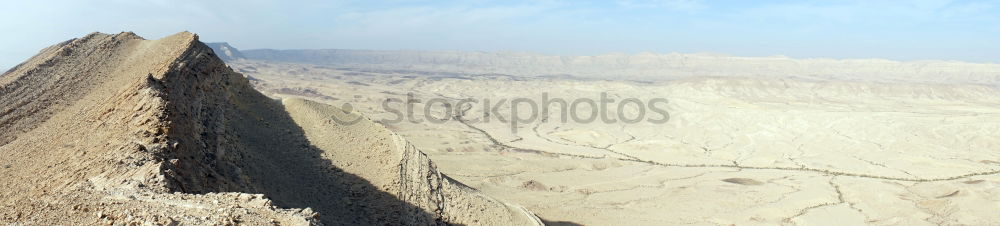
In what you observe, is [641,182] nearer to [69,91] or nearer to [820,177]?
[820,177]

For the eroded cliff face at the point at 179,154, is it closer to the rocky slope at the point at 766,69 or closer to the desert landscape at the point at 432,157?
the desert landscape at the point at 432,157

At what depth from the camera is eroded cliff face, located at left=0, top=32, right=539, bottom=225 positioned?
23.9 ft

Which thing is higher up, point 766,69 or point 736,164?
point 736,164

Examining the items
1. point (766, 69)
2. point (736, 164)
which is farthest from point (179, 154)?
point (766, 69)

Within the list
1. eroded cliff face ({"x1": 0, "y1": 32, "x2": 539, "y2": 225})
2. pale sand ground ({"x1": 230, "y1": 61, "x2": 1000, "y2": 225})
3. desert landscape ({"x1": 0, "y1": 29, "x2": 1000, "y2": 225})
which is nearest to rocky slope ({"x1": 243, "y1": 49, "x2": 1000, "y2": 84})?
pale sand ground ({"x1": 230, "y1": 61, "x2": 1000, "y2": 225})

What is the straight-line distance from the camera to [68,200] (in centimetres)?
713

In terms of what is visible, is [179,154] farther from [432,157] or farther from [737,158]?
[737,158]

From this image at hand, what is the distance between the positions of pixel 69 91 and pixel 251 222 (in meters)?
9.77

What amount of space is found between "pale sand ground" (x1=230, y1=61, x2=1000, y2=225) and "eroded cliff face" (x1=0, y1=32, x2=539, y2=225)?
917cm

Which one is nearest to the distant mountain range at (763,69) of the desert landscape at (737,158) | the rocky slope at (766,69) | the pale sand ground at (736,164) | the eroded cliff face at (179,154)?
the rocky slope at (766,69)

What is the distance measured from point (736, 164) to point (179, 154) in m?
37.5

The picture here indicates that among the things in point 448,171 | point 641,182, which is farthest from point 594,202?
point 448,171

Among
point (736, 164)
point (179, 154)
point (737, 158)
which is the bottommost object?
point (737, 158)

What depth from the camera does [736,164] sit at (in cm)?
3912
